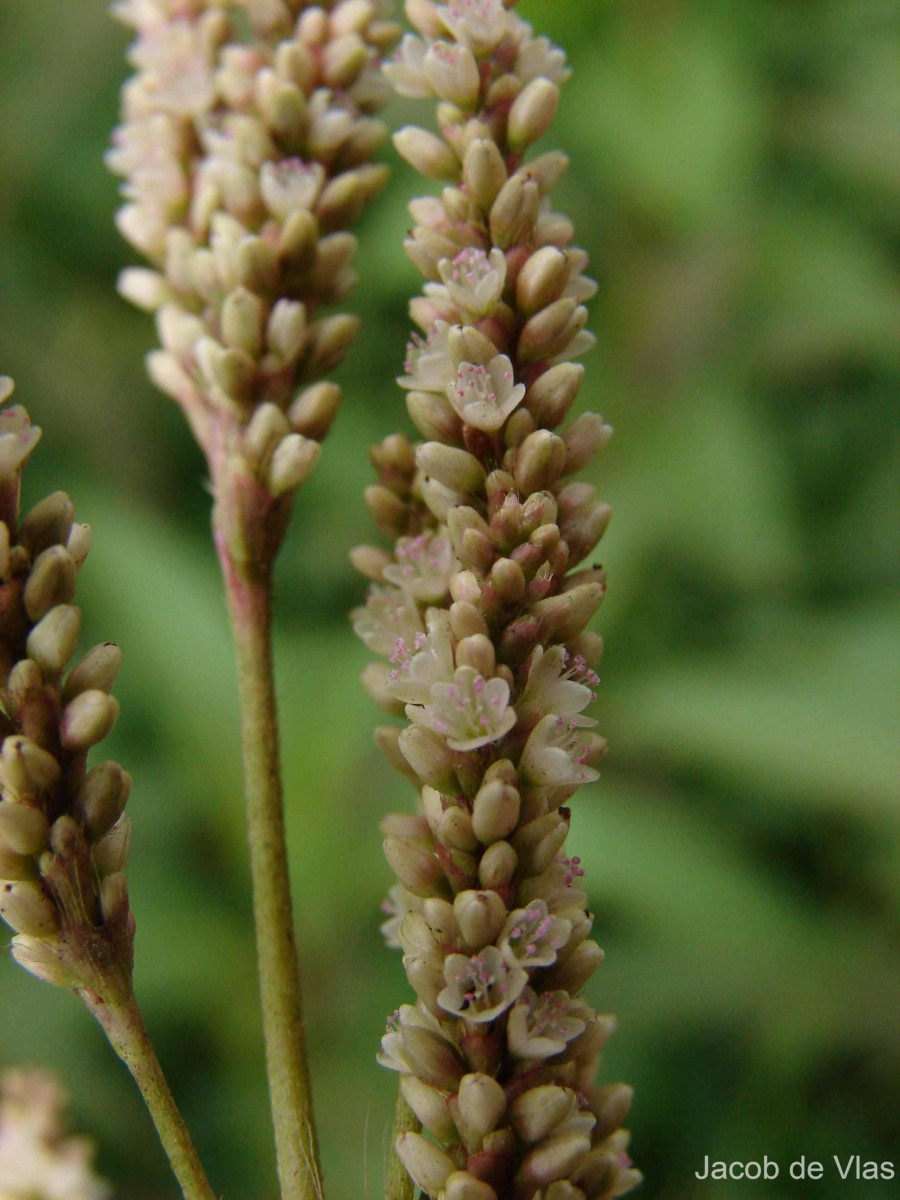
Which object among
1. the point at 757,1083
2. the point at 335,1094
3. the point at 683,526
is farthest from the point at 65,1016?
the point at 683,526

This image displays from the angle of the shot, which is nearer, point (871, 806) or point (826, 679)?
point (871, 806)

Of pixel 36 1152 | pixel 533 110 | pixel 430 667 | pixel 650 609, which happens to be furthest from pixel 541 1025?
pixel 650 609

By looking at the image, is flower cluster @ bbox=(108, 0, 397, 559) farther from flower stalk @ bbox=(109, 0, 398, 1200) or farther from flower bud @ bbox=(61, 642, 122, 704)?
flower bud @ bbox=(61, 642, 122, 704)

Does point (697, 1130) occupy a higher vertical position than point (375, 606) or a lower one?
lower

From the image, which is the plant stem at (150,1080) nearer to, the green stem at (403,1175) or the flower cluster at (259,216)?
the green stem at (403,1175)

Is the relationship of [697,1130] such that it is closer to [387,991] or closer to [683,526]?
[387,991]

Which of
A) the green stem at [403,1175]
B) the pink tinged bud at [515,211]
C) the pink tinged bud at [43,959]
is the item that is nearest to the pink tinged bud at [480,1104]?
the green stem at [403,1175]

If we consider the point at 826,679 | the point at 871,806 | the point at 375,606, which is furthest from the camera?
the point at 826,679
